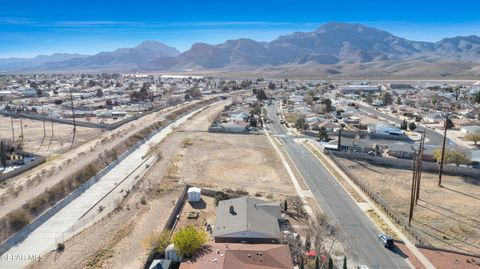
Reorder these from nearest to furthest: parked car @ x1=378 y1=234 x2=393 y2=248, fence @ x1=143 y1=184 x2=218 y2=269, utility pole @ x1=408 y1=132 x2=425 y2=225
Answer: fence @ x1=143 y1=184 x2=218 y2=269 < parked car @ x1=378 y1=234 x2=393 y2=248 < utility pole @ x1=408 y1=132 x2=425 y2=225

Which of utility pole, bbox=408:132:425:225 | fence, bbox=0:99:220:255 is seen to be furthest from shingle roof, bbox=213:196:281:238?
fence, bbox=0:99:220:255

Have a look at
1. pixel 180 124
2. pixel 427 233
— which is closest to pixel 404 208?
pixel 427 233

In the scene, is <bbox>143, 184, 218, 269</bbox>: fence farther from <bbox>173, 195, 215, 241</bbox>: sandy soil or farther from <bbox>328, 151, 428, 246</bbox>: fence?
<bbox>328, 151, 428, 246</bbox>: fence

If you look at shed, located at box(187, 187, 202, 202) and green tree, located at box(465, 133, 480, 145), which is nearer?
shed, located at box(187, 187, 202, 202)

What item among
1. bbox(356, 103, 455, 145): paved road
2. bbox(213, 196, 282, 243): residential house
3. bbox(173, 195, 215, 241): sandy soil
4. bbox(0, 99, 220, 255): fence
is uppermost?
bbox(356, 103, 455, 145): paved road

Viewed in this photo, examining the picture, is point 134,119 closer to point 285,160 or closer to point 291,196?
point 285,160

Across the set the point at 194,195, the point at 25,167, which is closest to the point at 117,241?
the point at 194,195

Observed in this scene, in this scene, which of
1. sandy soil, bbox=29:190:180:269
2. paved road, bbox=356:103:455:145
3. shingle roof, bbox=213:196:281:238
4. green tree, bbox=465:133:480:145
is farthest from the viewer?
paved road, bbox=356:103:455:145
